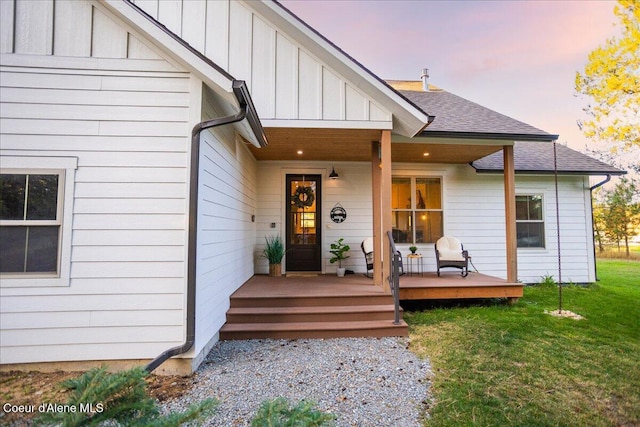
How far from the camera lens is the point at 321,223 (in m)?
6.56

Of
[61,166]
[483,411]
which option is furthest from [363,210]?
[61,166]

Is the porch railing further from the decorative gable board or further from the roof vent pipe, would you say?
the roof vent pipe

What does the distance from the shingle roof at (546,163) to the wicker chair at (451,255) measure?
1884 mm

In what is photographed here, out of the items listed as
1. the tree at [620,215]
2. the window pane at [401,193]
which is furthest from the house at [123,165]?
the tree at [620,215]

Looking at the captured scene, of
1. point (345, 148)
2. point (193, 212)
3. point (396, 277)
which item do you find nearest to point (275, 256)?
point (345, 148)

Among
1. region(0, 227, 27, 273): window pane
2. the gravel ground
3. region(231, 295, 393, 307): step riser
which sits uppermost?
region(0, 227, 27, 273): window pane

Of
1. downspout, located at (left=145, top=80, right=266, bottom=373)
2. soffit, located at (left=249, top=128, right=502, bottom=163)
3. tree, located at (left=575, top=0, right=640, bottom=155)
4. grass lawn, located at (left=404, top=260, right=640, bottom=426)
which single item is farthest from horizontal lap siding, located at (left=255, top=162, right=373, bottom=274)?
tree, located at (left=575, top=0, right=640, bottom=155)

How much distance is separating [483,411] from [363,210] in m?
4.74

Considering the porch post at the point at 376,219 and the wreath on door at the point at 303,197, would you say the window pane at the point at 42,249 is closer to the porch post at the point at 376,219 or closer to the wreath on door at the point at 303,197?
the porch post at the point at 376,219

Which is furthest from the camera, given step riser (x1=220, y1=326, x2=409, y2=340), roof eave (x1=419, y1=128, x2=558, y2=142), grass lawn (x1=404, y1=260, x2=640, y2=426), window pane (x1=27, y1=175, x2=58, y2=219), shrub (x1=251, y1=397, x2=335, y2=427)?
roof eave (x1=419, y1=128, x2=558, y2=142)

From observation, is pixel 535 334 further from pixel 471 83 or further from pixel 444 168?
pixel 471 83

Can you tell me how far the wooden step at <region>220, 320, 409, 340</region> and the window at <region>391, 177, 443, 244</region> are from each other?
127 inches

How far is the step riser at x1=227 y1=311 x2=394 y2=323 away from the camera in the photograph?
3.89 metres

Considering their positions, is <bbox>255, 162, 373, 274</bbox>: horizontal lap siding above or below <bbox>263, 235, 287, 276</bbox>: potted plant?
above
